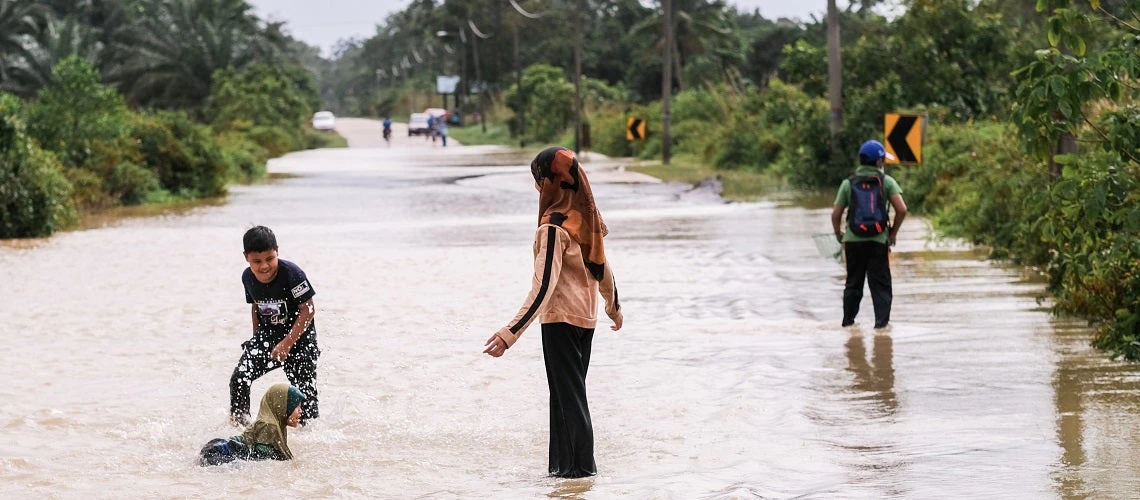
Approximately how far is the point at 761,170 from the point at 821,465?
108 ft

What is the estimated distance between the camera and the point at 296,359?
8.12m

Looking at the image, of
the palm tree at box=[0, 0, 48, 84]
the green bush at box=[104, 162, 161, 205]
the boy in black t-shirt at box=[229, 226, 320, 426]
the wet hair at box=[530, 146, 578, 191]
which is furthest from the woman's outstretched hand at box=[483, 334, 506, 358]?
the palm tree at box=[0, 0, 48, 84]

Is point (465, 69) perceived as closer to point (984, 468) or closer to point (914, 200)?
point (914, 200)

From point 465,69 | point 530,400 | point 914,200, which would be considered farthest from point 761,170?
point 465,69

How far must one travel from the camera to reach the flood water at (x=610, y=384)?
7.55 metres

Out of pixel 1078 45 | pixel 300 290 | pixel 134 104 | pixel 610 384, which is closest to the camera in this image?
pixel 300 290

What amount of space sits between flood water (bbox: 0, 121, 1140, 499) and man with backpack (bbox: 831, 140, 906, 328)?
34cm

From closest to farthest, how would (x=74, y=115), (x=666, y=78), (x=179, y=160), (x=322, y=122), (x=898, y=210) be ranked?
1. (x=898, y=210)
2. (x=74, y=115)
3. (x=179, y=160)
4. (x=666, y=78)
5. (x=322, y=122)

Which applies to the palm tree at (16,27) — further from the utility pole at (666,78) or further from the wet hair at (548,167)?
the wet hair at (548,167)

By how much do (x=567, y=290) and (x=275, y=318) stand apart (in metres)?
1.59

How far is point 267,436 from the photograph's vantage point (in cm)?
777

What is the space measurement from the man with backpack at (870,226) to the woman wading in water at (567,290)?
202 inches

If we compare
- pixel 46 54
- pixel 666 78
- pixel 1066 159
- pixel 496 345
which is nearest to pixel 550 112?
pixel 46 54

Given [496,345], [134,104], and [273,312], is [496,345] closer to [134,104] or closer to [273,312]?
[273,312]
